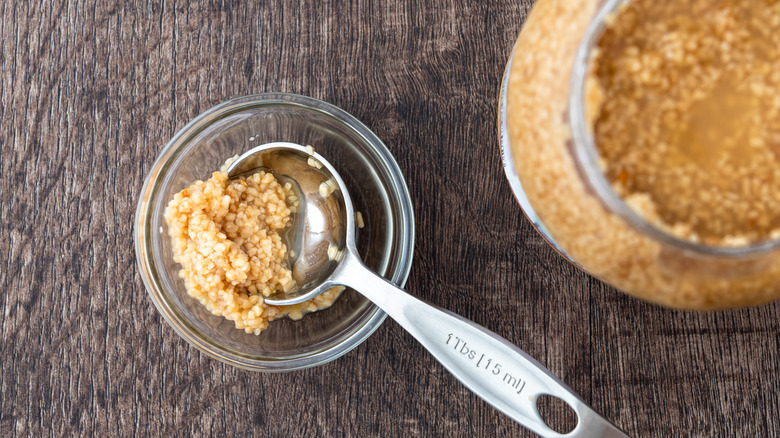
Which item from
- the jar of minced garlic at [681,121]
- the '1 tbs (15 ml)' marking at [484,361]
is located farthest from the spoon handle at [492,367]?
the jar of minced garlic at [681,121]

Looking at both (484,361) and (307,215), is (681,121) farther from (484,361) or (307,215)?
(307,215)

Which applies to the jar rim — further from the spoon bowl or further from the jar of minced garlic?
the spoon bowl

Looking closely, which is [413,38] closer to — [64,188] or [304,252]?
[304,252]

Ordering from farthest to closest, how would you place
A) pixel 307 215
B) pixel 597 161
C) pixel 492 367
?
1. pixel 307 215
2. pixel 492 367
3. pixel 597 161

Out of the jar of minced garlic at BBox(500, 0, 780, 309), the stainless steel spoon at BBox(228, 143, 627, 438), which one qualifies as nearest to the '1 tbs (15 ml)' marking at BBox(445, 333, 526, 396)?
the stainless steel spoon at BBox(228, 143, 627, 438)

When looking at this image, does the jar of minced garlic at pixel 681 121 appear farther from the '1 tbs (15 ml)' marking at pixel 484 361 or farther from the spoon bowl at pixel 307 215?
the spoon bowl at pixel 307 215

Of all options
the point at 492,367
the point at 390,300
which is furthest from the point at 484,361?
the point at 390,300

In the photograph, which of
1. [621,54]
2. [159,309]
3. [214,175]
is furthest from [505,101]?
[159,309]
